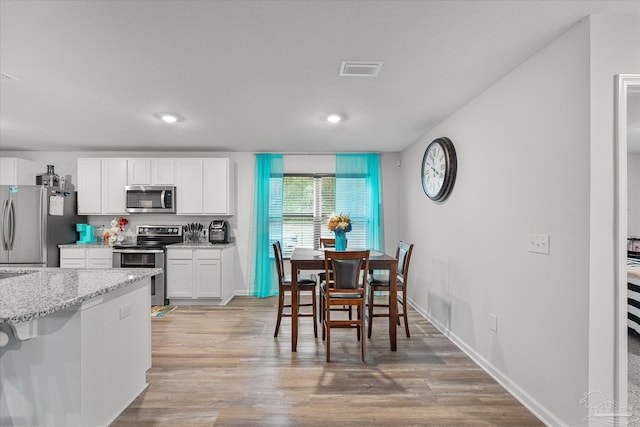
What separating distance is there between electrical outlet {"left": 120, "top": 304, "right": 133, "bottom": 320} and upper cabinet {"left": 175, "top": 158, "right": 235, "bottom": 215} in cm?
282

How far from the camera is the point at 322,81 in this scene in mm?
2592

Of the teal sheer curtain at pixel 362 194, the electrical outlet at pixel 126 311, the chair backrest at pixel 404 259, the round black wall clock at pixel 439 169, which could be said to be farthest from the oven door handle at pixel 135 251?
the round black wall clock at pixel 439 169

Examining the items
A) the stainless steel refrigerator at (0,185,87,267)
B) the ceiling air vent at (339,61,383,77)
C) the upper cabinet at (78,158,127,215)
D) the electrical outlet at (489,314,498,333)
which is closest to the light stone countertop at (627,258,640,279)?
the electrical outlet at (489,314,498,333)

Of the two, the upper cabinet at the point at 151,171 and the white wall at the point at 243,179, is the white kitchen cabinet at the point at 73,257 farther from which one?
the upper cabinet at the point at 151,171

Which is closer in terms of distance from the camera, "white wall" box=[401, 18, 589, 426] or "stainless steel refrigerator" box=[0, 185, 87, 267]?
"white wall" box=[401, 18, 589, 426]

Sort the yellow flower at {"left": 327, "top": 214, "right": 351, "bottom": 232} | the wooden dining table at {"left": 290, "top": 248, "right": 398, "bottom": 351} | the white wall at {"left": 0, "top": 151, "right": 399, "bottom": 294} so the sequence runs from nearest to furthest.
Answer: the wooden dining table at {"left": 290, "top": 248, "right": 398, "bottom": 351} → the yellow flower at {"left": 327, "top": 214, "right": 351, "bottom": 232} → the white wall at {"left": 0, "top": 151, "right": 399, "bottom": 294}

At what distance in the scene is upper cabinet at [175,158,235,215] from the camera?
16.2ft

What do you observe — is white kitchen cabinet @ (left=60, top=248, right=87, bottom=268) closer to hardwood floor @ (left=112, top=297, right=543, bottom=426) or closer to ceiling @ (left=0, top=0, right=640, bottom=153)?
ceiling @ (left=0, top=0, right=640, bottom=153)

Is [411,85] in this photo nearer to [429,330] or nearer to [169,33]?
[169,33]

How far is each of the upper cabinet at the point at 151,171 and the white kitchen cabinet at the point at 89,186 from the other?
488 millimetres

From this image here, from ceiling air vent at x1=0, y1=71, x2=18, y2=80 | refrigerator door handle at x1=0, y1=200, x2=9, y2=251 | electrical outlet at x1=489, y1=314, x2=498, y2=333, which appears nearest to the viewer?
ceiling air vent at x1=0, y1=71, x2=18, y2=80

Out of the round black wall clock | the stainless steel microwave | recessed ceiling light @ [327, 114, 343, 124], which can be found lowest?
the stainless steel microwave

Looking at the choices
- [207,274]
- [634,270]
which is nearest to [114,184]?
[207,274]

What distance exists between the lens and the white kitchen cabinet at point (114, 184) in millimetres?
4914
